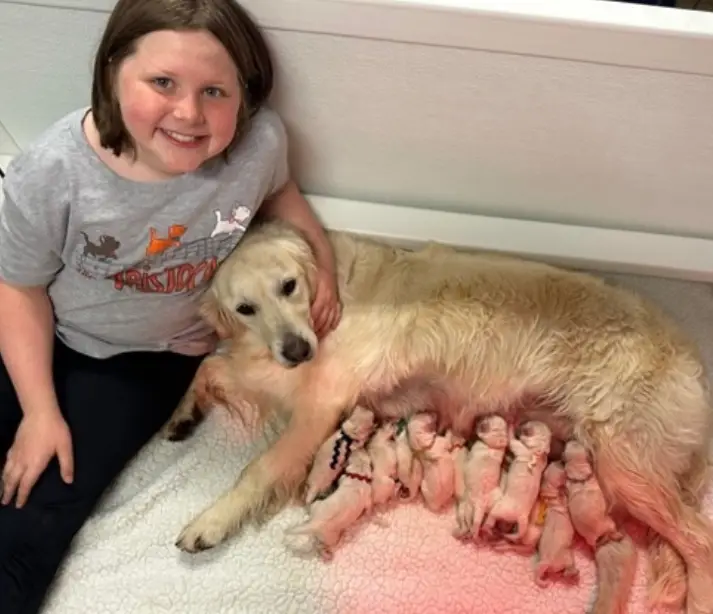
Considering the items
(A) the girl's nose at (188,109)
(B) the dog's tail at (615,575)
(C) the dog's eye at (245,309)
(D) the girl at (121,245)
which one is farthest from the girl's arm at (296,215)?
(B) the dog's tail at (615,575)

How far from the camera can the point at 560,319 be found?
1.68 meters

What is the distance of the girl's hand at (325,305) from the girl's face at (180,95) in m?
0.37

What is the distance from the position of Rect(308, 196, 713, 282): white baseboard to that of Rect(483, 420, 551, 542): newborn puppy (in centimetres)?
37

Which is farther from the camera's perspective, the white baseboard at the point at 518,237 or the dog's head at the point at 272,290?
the white baseboard at the point at 518,237

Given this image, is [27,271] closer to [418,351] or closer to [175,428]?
[175,428]

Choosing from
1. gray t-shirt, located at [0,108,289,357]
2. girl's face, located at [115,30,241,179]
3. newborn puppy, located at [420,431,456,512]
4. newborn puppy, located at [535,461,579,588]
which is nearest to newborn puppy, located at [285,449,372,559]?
newborn puppy, located at [420,431,456,512]

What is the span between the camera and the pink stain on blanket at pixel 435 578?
1.64 meters

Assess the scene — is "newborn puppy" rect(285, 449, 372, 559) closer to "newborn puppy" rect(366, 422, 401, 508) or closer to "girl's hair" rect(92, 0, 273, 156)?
"newborn puppy" rect(366, 422, 401, 508)

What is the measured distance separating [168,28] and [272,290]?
0.52 m

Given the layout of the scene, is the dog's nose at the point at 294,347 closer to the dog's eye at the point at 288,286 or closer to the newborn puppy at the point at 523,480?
the dog's eye at the point at 288,286

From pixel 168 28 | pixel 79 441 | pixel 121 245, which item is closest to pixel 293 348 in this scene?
pixel 121 245

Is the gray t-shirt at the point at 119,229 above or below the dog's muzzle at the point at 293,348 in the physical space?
above

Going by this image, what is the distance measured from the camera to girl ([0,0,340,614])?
1311 mm

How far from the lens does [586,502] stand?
64.6 inches
